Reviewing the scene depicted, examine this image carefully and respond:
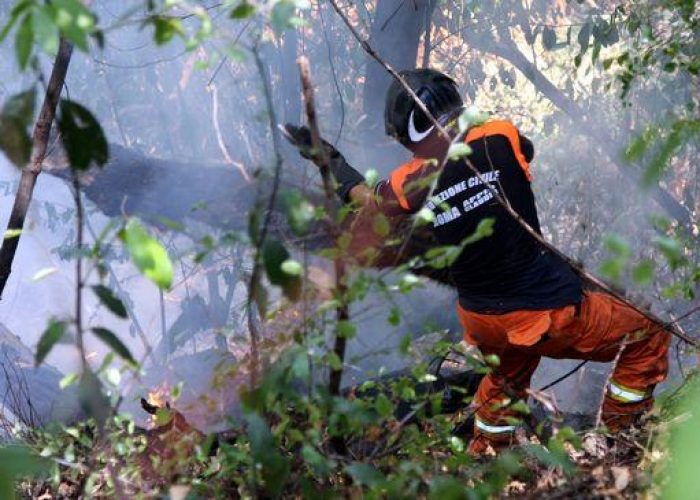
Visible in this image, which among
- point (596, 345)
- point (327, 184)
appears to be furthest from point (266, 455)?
point (596, 345)

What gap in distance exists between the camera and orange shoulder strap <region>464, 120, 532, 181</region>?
365 cm

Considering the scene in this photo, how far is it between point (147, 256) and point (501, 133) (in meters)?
2.54

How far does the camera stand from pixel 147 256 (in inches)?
55.1

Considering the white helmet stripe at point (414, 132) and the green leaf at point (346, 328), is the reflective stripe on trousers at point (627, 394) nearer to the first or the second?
the white helmet stripe at point (414, 132)

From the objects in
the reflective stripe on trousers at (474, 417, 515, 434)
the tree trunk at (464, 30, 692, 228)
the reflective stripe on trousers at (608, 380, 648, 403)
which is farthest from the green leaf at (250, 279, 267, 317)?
the tree trunk at (464, 30, 692, 228)

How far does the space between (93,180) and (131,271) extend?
364 cm

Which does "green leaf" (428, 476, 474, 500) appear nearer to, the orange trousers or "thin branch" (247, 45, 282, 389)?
"thin branch" (247, 45, 282, 389)

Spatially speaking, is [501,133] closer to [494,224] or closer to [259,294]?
[494,224]

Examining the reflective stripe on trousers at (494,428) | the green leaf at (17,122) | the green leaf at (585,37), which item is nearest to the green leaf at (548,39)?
the green leaf at (585,37)

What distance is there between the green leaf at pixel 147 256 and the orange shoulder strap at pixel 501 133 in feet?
7.92

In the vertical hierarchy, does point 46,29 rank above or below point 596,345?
above

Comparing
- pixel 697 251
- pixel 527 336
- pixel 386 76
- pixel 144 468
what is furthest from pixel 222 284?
pixel 144 468

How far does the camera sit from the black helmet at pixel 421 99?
3.85m

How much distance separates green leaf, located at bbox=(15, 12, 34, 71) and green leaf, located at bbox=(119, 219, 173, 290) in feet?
1.01
